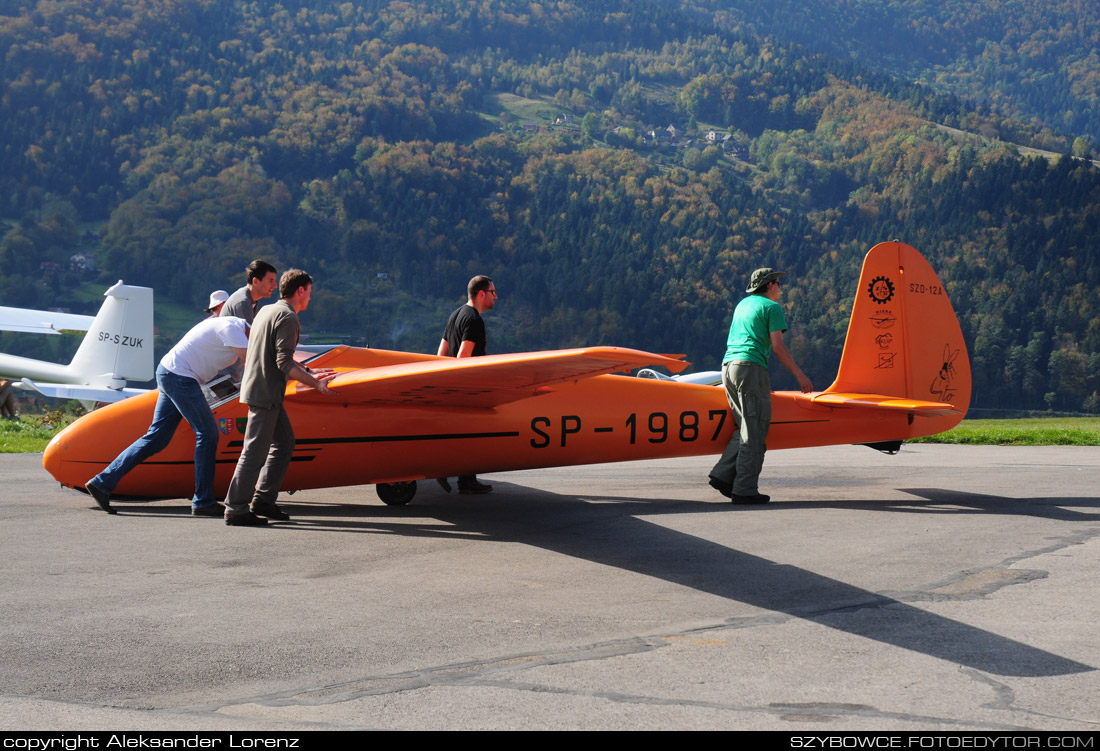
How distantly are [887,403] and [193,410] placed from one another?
6068 mm

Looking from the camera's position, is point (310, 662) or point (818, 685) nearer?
point (818, 685)

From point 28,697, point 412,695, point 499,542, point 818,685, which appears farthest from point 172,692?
point 499,542

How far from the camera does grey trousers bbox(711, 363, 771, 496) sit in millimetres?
8820

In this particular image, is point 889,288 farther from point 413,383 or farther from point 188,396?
point 188,396

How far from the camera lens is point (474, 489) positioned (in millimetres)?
9430

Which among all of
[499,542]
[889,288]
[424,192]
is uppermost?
[424,192]

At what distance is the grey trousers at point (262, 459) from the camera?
7.38 meters

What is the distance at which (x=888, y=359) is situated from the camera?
9.74 meters

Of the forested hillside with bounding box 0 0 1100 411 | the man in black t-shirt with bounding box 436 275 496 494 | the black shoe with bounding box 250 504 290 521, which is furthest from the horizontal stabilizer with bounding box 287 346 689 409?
the forested hillside with bounding box 0 0 1100 411

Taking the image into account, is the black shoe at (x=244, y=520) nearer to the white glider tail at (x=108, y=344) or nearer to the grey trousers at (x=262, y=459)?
the grey trousers at (x=262, y=459)

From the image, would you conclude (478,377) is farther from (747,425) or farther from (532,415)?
(747,425)

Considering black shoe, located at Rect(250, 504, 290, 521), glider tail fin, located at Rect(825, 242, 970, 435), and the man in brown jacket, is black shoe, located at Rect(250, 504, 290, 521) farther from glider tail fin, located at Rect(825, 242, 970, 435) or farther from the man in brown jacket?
glider tail fin, located at Rect(825, 242, 970, 435)

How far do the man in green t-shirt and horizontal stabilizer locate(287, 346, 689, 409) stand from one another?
7.01 feet

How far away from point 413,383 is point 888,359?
16.3 ft
